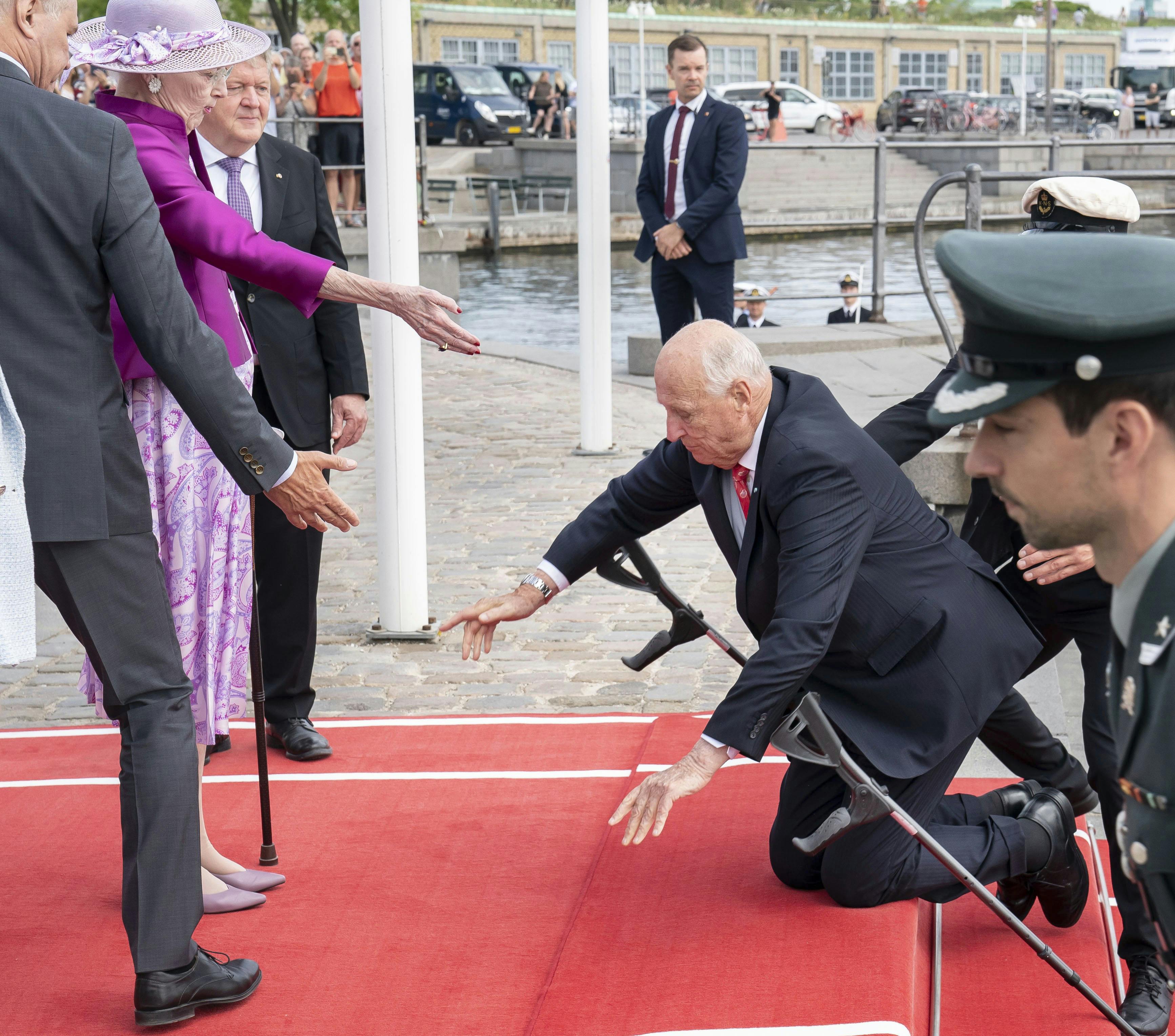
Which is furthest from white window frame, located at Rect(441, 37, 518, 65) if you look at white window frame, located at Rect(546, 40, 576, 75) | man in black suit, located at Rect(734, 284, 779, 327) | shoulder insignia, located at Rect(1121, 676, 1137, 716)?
shoulder insignia, located at Rect(1121, 676, 1137, 716)

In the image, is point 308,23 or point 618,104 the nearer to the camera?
point 618,104

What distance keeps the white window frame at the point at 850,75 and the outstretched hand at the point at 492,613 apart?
7018 cm

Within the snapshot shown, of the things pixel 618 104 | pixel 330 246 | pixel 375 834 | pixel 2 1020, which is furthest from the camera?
pixel 618 104

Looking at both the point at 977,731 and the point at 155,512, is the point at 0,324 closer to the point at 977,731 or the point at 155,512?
the point at 155,512

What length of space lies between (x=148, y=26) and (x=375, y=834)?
7.11 ft

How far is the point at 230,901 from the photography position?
11.9 feet

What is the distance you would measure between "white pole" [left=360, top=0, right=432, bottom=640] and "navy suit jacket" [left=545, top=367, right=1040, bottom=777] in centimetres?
248

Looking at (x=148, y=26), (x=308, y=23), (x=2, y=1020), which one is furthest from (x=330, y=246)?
(x=308, y=23)

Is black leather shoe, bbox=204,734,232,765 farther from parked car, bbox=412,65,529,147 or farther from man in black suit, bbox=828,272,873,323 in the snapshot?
parked car, bbox=412,65,529,147

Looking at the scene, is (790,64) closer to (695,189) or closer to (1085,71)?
(1085,71)

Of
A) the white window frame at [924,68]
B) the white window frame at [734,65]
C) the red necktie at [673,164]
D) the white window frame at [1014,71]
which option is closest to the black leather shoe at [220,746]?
the red necktie at [673,164]

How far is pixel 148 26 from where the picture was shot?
332 centimetres

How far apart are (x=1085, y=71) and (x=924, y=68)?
12.5 m

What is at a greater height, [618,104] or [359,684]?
[618,104]
